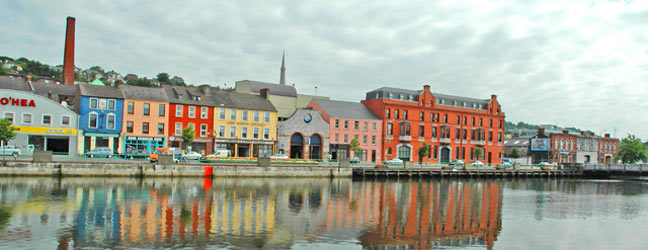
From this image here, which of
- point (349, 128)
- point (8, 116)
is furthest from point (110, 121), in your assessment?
point (349, 128)

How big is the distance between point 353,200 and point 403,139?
47.4 metres

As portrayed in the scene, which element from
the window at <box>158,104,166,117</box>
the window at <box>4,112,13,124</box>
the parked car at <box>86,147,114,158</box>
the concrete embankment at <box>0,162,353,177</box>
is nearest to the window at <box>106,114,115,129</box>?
the window at <box>158,104,166,117</box>

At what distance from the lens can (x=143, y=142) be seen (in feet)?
220

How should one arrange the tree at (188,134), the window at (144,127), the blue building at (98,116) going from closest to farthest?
the blue building at (98,116) → the tree at (188,134) → the window at (144,127)

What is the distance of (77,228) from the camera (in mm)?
24500

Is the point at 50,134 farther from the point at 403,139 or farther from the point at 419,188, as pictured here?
the point at 403,139

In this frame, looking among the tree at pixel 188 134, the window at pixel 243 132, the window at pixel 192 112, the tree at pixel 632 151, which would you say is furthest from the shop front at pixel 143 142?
the tree at pixel 632 151

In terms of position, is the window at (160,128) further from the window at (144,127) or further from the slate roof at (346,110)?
the slate roof at (346,110)

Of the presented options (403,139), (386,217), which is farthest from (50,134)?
(403,139)

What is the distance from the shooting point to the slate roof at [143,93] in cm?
6719

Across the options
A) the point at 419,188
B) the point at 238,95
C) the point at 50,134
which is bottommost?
the point at 419,188

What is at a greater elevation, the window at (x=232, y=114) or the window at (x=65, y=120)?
the window at (x=232, y=114)

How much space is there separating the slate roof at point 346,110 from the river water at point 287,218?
3460 centimetres

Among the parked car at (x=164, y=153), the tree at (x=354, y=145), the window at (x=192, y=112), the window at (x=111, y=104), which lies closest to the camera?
the parked car at (x=164, y=153)
